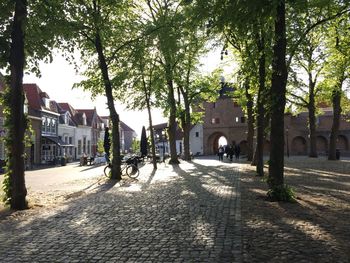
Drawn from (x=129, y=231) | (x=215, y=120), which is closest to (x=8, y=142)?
(x=129, y=231)

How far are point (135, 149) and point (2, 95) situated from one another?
79.7m

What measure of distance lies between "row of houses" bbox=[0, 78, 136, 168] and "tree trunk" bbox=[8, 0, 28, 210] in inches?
923

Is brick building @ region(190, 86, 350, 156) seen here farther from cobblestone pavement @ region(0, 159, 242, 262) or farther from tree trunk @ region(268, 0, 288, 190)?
cobblestone pavement @ region(0, 159, 242, 262)

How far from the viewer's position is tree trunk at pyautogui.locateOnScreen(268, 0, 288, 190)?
465 inches

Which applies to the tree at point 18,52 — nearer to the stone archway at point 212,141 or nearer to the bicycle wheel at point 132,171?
the bicycle wheel at point 132,171

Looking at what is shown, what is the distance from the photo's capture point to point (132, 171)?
72.3 ft

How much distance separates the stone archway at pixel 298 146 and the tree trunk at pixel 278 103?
58.2 meters

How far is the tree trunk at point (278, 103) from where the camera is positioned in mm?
11805

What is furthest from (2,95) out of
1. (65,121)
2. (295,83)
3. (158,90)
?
(65,121)

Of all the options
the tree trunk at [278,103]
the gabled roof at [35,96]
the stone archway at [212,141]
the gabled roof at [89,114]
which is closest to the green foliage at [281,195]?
the tree trunk at [278,103]

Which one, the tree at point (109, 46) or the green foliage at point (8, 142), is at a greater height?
the tree at point (109, 46)

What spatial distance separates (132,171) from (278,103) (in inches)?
458

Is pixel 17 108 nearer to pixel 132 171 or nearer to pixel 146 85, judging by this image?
pixel 132 171

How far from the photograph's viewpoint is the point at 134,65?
71.3 feet
